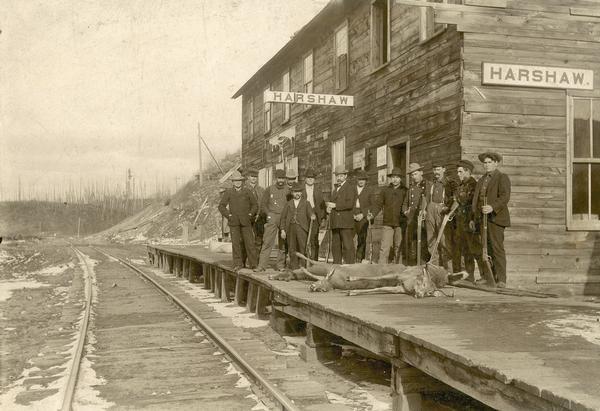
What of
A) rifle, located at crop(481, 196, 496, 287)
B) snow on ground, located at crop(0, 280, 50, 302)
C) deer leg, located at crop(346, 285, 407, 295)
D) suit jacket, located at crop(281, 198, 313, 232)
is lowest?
snow on ground, located at crop(0, 280, 50, 302)

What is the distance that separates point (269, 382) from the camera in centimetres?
602

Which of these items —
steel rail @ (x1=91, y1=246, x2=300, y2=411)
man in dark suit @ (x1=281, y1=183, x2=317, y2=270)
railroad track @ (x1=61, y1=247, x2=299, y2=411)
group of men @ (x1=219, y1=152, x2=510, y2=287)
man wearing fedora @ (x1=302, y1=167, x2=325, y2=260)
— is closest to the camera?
steel rail @ (x1=91, y1=246, x2=300, y2=411)

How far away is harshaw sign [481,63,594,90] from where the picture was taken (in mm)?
10312

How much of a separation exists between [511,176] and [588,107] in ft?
5.73

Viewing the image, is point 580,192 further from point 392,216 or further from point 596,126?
point 392,216

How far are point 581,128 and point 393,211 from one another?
10.7 feet

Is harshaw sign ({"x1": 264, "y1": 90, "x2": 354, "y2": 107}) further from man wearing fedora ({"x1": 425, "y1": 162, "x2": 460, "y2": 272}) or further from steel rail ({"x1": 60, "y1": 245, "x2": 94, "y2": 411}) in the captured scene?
steel rail ({"x1": 60, "y1": 245, "x2": 94, "y2": 411})

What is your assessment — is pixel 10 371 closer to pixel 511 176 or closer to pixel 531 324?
pixel 531 324

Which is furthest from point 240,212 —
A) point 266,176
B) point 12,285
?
point 266,176

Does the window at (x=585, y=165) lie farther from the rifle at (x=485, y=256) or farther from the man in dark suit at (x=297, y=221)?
the man in dark suit at (x=297, y=221)

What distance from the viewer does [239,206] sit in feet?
37.9

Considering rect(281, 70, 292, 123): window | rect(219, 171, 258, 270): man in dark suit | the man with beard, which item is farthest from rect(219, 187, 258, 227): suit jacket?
rect(281, 70, 292, 123): window

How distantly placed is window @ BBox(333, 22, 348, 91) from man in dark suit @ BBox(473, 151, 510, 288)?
7.47 m

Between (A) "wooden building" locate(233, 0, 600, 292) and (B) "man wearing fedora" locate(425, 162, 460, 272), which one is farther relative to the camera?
(A) "wooden building" locate(233, 0, 600, 292)
